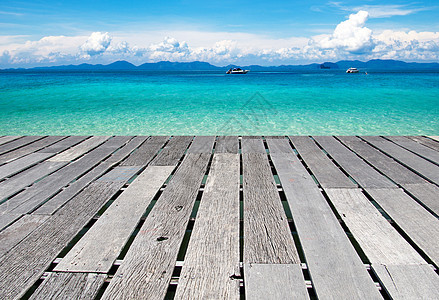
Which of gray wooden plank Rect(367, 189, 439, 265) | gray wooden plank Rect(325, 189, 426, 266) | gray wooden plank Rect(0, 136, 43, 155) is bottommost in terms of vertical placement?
gray wooden plank Rect(0, 136, 43, 155)

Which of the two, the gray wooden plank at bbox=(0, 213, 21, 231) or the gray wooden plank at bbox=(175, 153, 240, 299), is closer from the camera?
the gray wooden plank at bbox=(175, 153, 240, 299)

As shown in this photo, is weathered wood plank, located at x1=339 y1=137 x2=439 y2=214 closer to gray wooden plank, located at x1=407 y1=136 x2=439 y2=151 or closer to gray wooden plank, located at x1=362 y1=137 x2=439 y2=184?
gray wooden plank, located at x1=362 y1=137 x2=439 y2=184

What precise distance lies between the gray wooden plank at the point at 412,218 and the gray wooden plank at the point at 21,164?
365 cm

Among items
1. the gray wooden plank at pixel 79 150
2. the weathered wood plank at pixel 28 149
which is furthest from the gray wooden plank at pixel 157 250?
the weathered wood plank at pixel 28 149

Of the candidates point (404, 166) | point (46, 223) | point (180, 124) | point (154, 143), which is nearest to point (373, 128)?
point (180, 124)

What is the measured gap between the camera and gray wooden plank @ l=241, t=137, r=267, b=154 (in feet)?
13.2

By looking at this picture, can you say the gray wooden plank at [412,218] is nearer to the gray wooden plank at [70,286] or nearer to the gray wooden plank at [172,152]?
the gray wooden plank at [70,286]

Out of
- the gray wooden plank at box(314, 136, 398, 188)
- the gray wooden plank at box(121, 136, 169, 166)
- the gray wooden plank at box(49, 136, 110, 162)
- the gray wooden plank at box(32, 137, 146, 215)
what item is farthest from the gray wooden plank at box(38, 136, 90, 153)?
the gray wooden plank at box(314, 136, 398, 188)

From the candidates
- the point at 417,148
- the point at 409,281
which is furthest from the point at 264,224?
the point at 417,148

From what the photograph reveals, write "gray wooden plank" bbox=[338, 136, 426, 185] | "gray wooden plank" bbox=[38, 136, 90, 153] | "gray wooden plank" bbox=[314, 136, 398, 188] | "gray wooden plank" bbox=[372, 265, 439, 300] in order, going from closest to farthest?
"gray wooden plank" bbox=[372, 265, 439, 300]
"gray wooden plank" bbox=[314, 136, 398, 188]
"gray wooden plank" bbox=[338, 136, 426, 185]
"gray wooden plank" bbox=[38, 136, 90, 153]

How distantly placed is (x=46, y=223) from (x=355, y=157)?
3385 millimetres

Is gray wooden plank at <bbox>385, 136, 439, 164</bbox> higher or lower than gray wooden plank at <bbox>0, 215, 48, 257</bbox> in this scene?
higher

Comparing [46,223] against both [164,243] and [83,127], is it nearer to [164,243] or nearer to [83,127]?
[164,243]

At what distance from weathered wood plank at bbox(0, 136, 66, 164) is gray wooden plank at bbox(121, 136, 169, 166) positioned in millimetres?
1455
